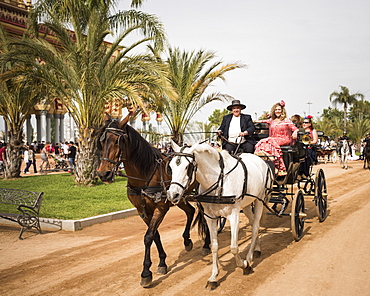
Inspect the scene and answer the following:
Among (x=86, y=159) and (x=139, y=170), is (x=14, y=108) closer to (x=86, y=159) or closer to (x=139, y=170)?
(x=86, y=159)

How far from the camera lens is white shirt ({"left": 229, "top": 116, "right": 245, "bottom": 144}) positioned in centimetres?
701

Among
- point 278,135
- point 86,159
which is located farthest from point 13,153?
point 278,135

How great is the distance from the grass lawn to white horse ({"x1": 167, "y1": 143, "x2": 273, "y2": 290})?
539cm

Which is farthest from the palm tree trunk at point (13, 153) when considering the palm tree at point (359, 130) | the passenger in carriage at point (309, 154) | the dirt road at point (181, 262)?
the palm tree at point (359, 130)

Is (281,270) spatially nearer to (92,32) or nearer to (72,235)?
(72,235)

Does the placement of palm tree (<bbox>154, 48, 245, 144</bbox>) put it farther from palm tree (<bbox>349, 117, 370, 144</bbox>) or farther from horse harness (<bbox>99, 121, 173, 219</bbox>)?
palm tree (<bbox>349, 117, 370, 144</bbox>)

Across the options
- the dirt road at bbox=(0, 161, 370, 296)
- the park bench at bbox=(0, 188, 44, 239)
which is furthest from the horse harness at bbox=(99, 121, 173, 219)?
the park bench at bbox=(0, 188, 44, 239)

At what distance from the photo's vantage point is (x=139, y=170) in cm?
562

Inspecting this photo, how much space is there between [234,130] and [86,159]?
9.49 meters

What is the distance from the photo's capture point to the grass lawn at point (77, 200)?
33.0 ft

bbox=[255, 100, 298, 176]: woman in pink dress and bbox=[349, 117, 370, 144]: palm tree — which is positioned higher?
bbox=[349, 117, 370, 144]: palm tree

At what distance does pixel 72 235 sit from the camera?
8.15 metres

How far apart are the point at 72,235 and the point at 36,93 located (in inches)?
460

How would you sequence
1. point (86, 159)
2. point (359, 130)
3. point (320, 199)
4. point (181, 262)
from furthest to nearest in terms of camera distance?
point (359, 130) < point (86, 159) < point (320, 199) < point (181, 262)
